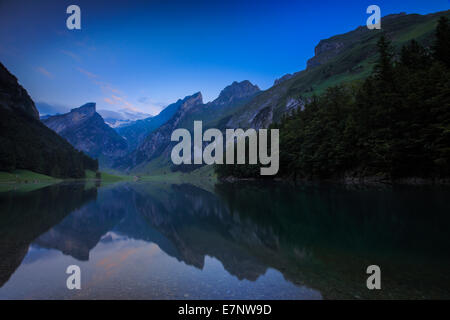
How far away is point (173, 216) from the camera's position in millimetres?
22828

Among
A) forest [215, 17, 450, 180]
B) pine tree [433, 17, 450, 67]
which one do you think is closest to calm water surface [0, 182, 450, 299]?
forest [215, 17, 450, 180]

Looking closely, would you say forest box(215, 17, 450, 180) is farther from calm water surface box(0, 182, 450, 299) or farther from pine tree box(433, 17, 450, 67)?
calm water surface box(0, 182, 450, 299)

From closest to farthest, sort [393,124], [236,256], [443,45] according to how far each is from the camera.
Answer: [236,256], [443,45], [393,124]

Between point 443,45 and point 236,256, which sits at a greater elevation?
point 443,45

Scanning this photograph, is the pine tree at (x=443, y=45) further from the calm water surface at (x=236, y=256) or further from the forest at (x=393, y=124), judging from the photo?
the calm water surface at (x=236, y=256)

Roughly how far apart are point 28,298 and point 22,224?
1367 cm

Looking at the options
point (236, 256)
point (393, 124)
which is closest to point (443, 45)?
point (393, 124)

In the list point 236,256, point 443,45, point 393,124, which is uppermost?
point 443,45

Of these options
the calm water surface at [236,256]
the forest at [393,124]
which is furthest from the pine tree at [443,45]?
the calm water surface at [236,256]

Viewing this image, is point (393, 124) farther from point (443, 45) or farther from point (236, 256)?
point (236, 256)

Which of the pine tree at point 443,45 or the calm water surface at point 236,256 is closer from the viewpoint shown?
the calm water surface at point 236,256

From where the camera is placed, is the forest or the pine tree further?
the pine tree

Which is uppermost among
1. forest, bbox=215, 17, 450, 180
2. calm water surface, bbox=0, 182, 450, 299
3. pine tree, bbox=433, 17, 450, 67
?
pine tree, bbox=433, 17, 450, 67

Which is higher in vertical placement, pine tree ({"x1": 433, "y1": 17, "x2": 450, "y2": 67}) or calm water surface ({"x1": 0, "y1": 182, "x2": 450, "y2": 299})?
pine tree ({"x1": 433, "y1": 17, "x2": 450, "y2": 67})
